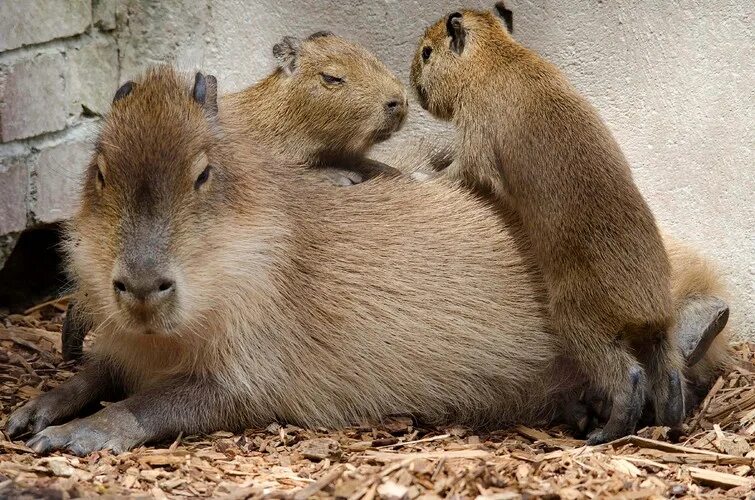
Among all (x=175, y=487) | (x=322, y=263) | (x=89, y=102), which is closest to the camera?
(x=175, y=487)

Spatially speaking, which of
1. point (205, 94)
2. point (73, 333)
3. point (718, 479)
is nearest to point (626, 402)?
point (718, 479)

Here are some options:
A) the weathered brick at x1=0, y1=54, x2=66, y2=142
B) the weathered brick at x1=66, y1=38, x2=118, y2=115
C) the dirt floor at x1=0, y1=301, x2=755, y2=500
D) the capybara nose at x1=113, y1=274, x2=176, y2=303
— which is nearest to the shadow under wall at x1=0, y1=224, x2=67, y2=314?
the weathered brick at x1=0, y1=54, x2=66, y2=142

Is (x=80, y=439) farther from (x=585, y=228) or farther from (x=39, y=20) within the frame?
(x=39, y=20)

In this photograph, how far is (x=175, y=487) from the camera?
3434 millimetres

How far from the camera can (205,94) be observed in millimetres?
3898

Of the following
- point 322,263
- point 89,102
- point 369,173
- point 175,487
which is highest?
point 89,102

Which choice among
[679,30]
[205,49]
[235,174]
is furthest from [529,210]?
[205,49]

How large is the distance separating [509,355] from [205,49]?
7.80 ft

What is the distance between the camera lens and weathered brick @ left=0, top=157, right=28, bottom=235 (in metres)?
5.03

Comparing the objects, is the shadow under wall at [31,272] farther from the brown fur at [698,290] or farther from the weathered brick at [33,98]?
the brown fur at [698,290]

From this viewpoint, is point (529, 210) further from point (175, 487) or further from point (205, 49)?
point (205, 49)

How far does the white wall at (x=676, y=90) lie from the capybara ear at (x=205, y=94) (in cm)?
160

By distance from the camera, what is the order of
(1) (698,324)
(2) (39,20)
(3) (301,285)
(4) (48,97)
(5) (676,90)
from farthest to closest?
(4) (48,97) → (2) (39,20) → (5) (676,90) → (1) (698,324) → (3) (301,285)

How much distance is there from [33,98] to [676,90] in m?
2.94
